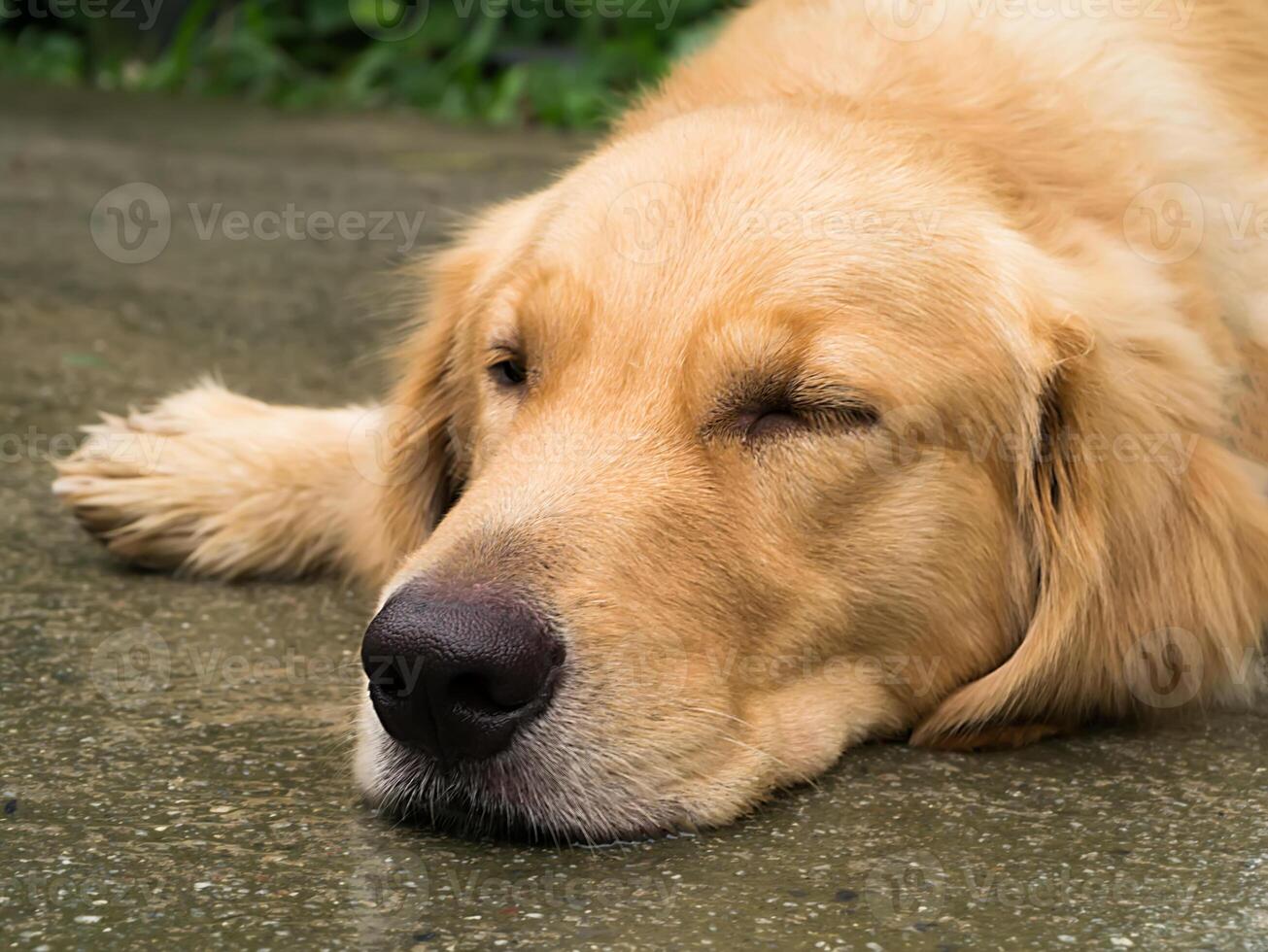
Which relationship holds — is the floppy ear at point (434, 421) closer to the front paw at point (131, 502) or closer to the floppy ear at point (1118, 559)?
the front paw at point (131, 502)

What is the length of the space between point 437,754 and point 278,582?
5.27 feet

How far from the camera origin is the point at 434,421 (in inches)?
152

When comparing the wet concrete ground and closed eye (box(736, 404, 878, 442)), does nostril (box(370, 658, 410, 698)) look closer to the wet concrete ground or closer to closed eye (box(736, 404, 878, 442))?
the wet concrete ground

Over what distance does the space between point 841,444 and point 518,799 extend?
2.91ft

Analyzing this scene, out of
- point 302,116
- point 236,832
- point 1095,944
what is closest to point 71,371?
point 236,832

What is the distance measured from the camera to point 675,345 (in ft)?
10.1

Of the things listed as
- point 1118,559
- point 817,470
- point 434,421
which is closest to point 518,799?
point 817,470

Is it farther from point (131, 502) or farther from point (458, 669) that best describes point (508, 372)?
point (131, 502)

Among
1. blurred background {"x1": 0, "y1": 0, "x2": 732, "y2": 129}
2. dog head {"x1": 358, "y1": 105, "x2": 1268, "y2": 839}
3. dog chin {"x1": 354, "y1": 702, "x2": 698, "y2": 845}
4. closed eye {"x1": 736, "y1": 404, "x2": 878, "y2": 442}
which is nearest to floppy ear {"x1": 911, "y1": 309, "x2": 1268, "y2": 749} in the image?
dog head {"x1": 358, "y1": 105, "x2": 1268, "y2": 839}

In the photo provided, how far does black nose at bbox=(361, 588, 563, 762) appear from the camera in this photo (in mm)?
2539

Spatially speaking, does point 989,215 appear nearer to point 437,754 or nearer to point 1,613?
point 437,754

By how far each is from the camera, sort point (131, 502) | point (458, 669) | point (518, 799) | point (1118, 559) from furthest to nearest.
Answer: point (131, 502)
point (1118, 559)
point (518, 799)
point (458, 669)

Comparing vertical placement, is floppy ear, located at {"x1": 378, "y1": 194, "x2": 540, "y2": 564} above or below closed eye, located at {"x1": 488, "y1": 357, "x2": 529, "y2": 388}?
below

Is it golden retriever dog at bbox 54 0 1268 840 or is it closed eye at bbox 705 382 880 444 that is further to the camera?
closed eye at bbox 705 382 880 444
